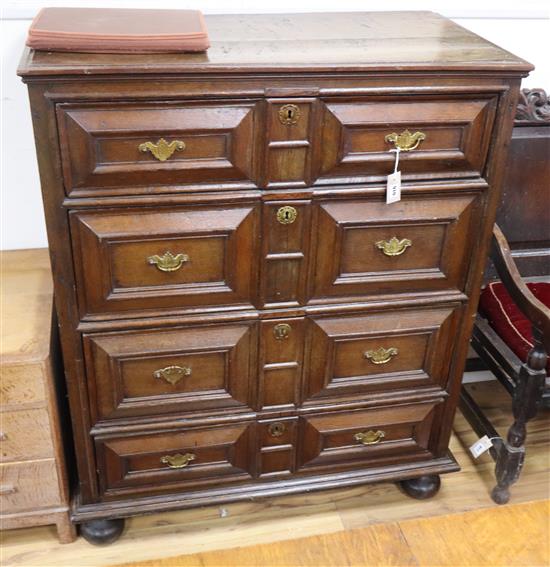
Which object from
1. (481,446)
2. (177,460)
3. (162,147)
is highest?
(162,147)

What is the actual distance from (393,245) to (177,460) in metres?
0.80

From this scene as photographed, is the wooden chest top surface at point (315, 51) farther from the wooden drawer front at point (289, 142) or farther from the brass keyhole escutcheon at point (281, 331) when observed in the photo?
the brass keyhole escutcheon at point (281, 331)

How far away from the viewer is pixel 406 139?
157 centimetres

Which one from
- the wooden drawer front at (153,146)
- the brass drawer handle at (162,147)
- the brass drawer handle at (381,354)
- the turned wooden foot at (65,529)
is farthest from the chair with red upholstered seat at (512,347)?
the turned wooden foot at (65,529)

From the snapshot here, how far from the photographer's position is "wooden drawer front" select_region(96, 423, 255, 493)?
1860 millimetres

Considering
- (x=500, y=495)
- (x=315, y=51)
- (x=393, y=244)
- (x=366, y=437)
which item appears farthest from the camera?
(x=500, y=495)

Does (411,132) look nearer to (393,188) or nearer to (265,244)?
(393,188)

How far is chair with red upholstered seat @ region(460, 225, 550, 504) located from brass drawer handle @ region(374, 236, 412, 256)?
395mm

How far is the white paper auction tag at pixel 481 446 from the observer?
2.15 m

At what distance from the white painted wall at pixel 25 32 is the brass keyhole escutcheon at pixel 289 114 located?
0.59m

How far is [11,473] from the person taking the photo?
1847 mm

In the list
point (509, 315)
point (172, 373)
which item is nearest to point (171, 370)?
point (172, 373)

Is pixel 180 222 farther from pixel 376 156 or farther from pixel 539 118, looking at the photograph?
pixel 539 118

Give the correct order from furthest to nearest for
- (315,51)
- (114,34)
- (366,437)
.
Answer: (366,437) < (315,51) < (114,34)
